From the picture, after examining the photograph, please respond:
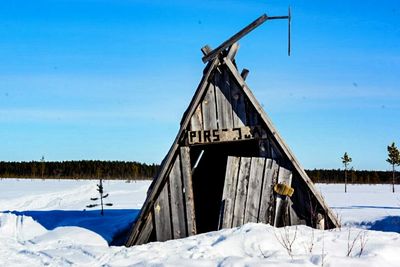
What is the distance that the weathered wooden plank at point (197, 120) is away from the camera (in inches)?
362

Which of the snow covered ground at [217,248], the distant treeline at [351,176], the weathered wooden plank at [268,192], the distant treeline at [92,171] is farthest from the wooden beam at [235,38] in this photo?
the distant treeline at [351,176]

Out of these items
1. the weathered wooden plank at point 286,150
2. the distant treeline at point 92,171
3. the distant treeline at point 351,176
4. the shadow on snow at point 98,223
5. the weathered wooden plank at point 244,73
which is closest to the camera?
the weathered wooden plank at point 286,150

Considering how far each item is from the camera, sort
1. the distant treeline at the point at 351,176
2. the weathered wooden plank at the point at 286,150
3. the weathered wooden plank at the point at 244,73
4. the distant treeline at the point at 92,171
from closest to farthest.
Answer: the weathered wooden plank at the point at 286,150 → the weathered wooden plank at the point at 244,73 → the distant treeline at the point at 92,171 → the distant treeline at the point at 351,176

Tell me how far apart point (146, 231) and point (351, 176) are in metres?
76.7

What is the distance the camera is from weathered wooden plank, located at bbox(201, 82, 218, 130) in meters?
9.22

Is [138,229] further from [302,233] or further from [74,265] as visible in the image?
[302,233]

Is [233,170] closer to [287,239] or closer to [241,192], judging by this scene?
[241,192]

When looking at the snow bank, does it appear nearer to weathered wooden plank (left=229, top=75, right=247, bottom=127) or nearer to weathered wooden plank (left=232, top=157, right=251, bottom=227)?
weathered wooden plank (left=232, top=157, right=251, bottom=227)

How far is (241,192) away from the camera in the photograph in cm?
916

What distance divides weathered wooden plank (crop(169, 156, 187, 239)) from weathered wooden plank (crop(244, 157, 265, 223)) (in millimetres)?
1096

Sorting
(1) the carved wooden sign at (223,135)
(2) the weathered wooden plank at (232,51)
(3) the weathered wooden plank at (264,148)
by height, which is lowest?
(3) the weathered wooden plank at (264,148)

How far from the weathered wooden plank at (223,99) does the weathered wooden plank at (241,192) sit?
2.35ft

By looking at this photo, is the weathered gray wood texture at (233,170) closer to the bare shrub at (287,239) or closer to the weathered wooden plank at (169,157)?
the weathered wooden plank at (169,157)

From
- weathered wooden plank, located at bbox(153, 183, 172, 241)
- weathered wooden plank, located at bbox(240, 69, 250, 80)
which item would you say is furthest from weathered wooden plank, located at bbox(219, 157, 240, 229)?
weathered wooden plank, located at bbox(240, 69, 250, 80)
